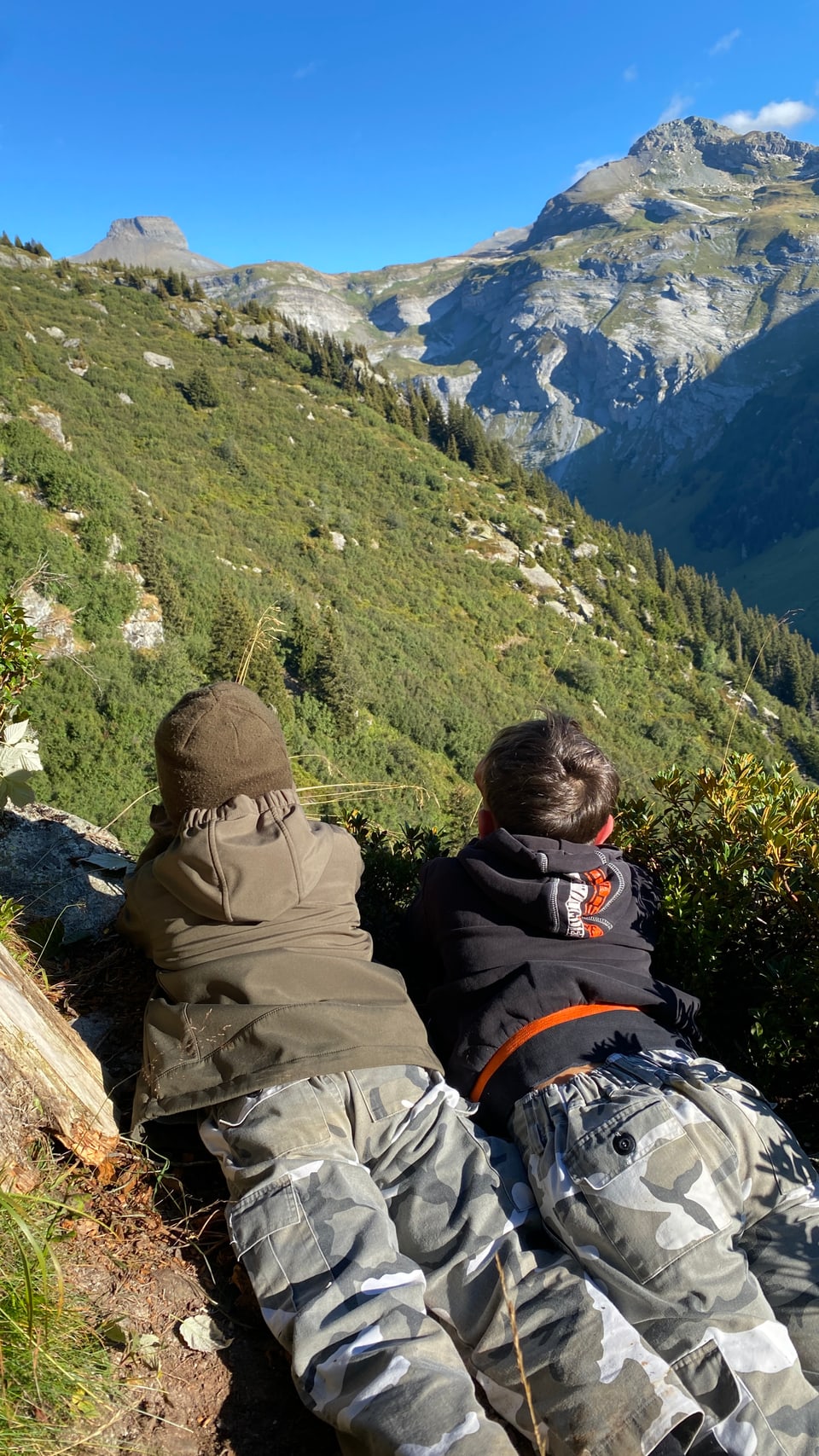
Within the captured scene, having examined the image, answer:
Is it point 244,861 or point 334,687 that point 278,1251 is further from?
point 334,687

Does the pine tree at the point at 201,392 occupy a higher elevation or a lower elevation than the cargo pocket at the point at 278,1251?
higher

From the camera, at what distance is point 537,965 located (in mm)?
2236

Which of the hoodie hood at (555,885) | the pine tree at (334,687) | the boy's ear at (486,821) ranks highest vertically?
the boy's ear at (486,821)

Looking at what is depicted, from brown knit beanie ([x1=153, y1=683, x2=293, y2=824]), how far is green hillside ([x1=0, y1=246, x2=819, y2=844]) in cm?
96

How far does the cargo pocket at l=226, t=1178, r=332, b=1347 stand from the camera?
1576 mm

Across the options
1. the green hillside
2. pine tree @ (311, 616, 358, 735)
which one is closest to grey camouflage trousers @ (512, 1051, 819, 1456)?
the green hillside

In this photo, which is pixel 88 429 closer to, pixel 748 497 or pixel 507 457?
pixel 507 457

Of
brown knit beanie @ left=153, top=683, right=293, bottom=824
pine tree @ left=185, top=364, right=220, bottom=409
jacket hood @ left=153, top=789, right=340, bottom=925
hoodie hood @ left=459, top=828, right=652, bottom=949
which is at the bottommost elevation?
hoodie hood @ left=459, top=828, right=652, bottom=949


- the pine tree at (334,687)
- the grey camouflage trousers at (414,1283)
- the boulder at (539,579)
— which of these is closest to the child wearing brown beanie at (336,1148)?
the grey camouflage trousers at (414,1283)

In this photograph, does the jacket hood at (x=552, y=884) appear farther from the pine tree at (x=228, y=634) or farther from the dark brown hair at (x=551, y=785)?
the pine tree at (x=228, y=634)

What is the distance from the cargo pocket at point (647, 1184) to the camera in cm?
168

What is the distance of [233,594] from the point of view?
18109mm

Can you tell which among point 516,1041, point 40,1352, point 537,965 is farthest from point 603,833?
point 40,1352

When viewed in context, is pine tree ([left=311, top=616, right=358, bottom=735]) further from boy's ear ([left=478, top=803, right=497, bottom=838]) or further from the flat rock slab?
boy's ear ([left=478, top=803, right=497, bottom=838])
